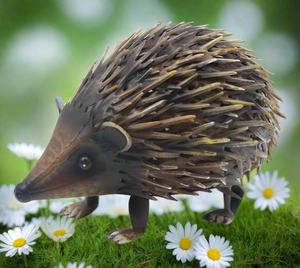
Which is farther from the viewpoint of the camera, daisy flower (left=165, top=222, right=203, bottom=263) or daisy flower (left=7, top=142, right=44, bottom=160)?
daisy flower (left=7, top=142, right=44, bottom=160)

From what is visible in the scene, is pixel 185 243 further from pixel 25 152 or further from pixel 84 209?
pixel 25 152

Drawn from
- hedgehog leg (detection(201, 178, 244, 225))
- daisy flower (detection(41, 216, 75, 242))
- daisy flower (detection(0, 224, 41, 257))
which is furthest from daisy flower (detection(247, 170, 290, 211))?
daisy flower (detection(0, 224, 41, 257))

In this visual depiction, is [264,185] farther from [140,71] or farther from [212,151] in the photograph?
[140,71]

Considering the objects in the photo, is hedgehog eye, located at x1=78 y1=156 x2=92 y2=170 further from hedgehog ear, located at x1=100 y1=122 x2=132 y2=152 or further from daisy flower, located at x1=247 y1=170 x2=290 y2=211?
daisy flower, located at x1=247 y1=170 x2=290 y2=211

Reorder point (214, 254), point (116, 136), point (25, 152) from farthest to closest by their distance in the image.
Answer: point (25, 152)
point (214, 254)
point (116, 136)

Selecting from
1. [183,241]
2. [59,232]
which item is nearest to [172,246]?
[183,241]

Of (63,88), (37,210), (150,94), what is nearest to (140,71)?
(150,94)
